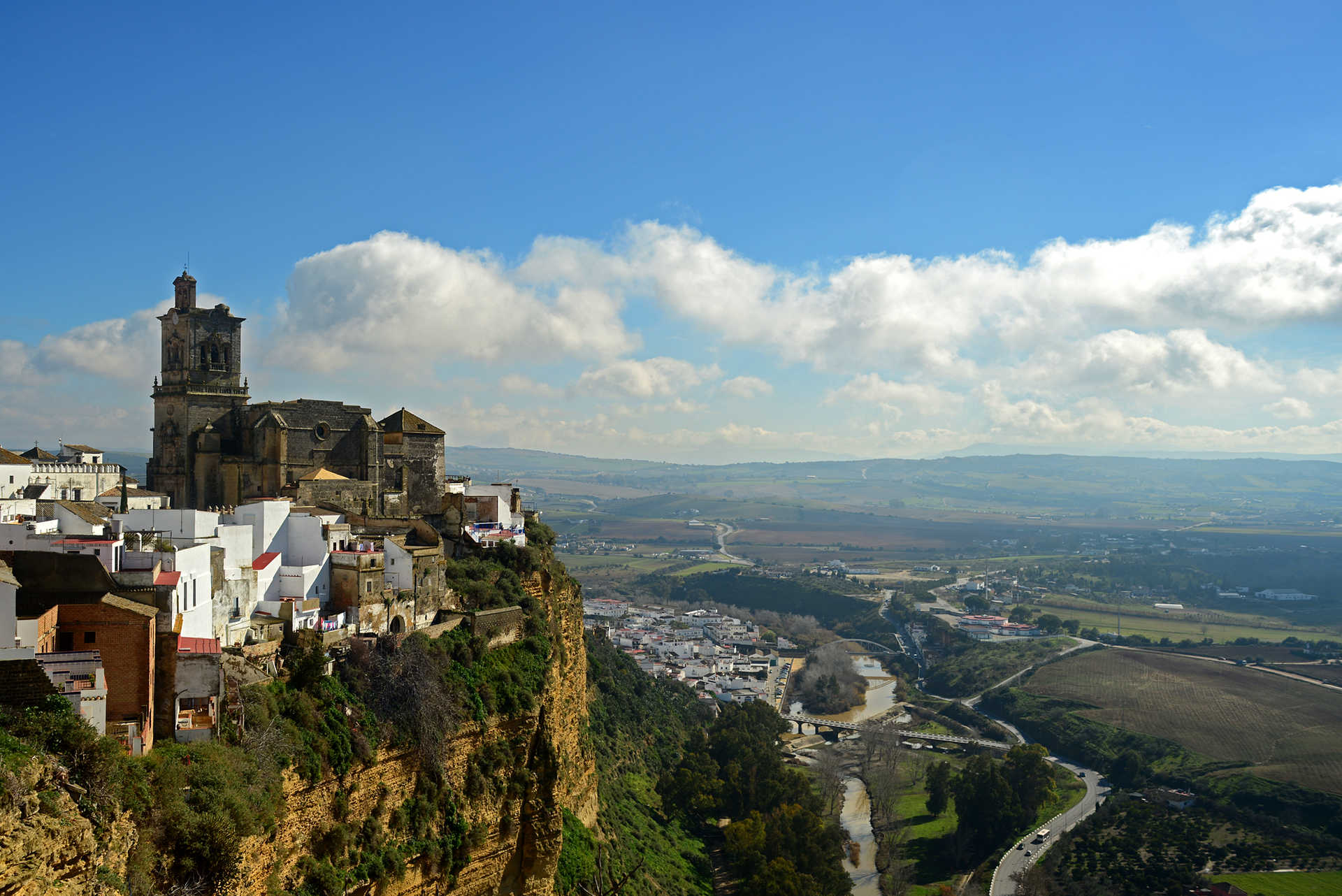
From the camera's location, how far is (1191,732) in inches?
2532

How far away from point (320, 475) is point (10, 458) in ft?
26.2

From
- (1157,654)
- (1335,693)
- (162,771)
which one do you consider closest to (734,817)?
(162,771)

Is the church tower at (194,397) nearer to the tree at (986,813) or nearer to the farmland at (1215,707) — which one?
the tree at (986,813)

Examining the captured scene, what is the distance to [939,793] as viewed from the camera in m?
50.4

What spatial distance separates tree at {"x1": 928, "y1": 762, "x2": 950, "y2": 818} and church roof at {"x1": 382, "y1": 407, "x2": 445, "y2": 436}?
33887mm

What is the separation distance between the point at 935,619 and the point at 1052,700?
32502mm

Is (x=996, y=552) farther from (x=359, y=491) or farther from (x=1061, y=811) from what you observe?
(x=359, y=491)

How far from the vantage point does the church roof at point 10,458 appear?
2547 cm

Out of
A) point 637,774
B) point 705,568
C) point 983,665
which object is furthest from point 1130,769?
point 705,568

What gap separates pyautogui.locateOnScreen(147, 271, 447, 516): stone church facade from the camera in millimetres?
30156

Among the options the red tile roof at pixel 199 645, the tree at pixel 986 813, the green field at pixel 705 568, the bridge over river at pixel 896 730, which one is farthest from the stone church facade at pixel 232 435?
the green field at pixel 705 568

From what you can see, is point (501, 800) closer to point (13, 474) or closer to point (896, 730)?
point (13, 474)

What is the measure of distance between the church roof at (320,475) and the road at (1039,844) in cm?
3273

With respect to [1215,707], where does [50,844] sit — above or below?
above
